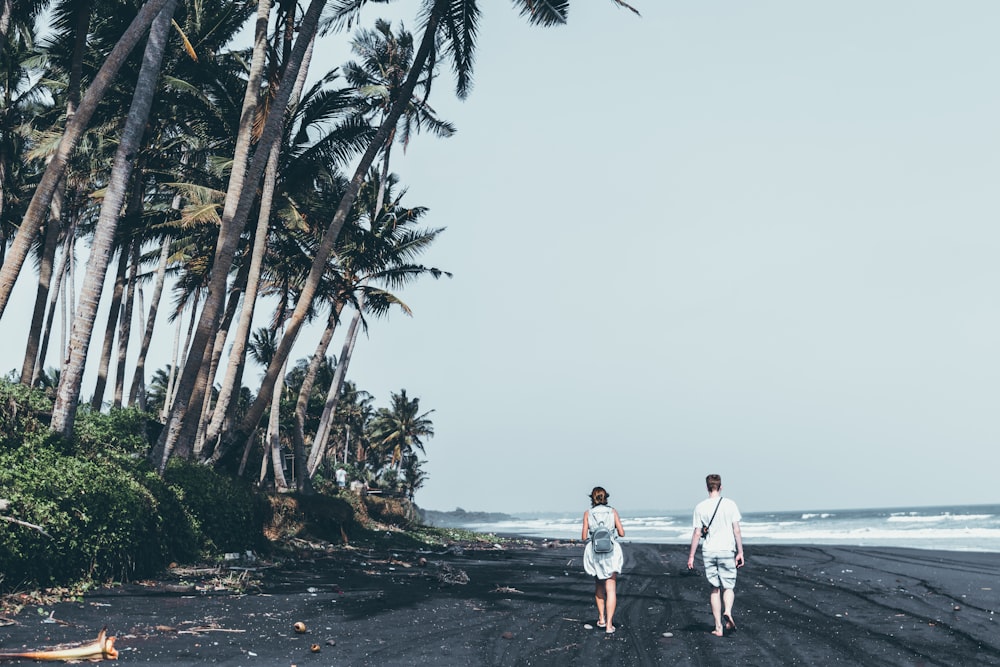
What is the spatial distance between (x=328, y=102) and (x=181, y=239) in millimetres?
7997

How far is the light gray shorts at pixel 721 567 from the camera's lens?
920 centimetres

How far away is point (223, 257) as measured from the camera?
1644cm

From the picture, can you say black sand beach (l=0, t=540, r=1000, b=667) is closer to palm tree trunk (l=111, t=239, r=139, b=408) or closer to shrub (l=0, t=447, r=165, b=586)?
shrub (l=0, t=447, r=165, b=586)

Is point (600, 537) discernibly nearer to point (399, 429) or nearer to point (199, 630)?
point (199, 630)

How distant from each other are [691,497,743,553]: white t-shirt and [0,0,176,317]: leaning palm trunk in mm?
11985

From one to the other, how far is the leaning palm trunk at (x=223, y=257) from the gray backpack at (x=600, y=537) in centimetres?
920

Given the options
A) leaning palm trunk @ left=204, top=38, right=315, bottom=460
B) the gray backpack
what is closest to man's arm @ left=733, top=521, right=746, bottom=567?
the gray backpack

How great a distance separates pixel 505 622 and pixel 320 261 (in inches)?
430

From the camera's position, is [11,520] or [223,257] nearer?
[11,520]

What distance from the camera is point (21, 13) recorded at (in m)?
20.1

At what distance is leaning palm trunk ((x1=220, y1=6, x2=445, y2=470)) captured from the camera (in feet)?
61.1

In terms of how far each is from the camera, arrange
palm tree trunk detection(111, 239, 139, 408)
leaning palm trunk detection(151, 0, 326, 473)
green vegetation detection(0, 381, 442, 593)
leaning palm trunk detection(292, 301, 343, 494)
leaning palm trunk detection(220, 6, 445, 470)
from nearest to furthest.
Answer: green vegetation detection(0, 381, 442, 593), leaning palm trunk detection(151, 0, 326, 473), leaning palm trunk detection(220, 6, 445, 470), leaning palm trunk detection(292, 301, 343, 494), palm tree trunk detection(111, 239, 139, 408)

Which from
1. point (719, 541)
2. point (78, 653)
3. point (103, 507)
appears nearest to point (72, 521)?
point (103, 507)

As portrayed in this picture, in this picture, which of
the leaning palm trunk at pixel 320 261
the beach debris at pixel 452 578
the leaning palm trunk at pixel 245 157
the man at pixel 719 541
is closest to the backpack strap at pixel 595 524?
the man at pixel 719 541
